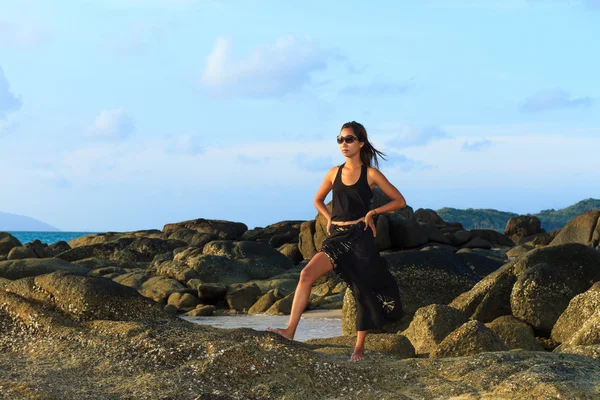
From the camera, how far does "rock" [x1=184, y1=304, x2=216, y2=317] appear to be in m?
17.8

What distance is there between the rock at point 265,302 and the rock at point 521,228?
3309 cm

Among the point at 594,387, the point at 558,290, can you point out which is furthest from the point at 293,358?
the point at 558,290

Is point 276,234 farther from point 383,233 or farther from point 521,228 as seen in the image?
point 521,228

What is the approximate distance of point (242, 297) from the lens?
18766 millimetres

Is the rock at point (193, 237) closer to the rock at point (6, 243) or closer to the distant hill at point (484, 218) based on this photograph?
the rock at point (6, 243)

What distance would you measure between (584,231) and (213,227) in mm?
20990

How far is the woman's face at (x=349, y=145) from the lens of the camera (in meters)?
7.27

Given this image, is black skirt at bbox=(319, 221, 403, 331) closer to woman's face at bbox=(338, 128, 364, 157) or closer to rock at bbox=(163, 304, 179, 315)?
woman's face at bbox=(338, 128, 364, 157)

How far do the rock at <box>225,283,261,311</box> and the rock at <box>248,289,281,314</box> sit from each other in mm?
402

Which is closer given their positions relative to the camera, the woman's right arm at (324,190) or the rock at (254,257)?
the woman's right arm at (324,190)

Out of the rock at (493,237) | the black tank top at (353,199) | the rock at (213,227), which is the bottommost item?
the black tank top at (353,199)

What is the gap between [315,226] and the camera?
1208 inches

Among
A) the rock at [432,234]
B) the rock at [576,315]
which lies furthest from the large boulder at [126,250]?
the rock at [576,315]

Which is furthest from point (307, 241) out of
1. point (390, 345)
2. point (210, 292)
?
point (390, 345)
